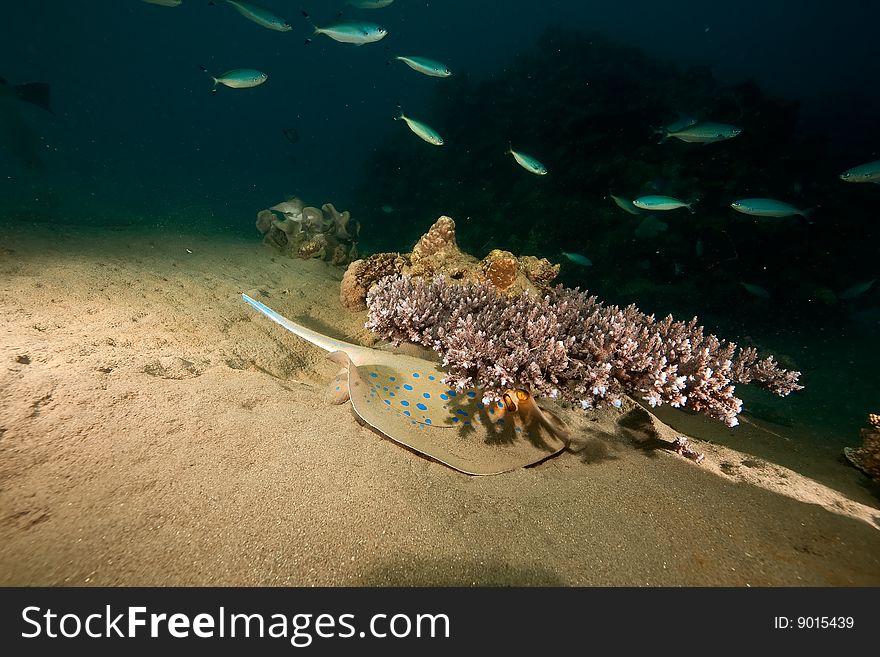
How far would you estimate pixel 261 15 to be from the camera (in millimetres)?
8266

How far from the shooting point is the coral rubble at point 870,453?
325cm

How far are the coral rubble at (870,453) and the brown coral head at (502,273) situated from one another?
14.1ft

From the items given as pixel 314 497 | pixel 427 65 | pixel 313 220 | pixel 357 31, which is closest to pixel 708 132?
pixel 427 65

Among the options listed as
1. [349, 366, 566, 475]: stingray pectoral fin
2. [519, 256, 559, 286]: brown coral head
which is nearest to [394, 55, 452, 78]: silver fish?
[519, 256, 559, 286]: brown coral head

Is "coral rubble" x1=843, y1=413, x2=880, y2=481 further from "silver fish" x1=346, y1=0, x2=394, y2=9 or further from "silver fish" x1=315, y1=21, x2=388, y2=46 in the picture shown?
"silver fish" x1=346, y1=0, x2=394, y2=9

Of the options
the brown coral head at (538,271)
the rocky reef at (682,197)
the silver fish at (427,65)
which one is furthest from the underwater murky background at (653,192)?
the brown coral head at (538,271)

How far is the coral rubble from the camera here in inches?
128

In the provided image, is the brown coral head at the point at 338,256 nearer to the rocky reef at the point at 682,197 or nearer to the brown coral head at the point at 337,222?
the brown coral head at the point at 337,222

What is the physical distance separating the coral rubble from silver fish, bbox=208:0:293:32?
12.2 meters
